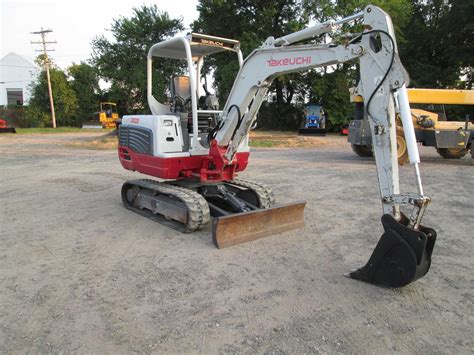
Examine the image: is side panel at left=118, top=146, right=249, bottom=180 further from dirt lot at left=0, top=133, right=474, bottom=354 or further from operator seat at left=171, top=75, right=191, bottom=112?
operator seat at left=171, top=75, right=191, bottom=112

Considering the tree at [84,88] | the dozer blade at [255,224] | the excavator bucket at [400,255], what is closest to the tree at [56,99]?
the tree at [84,88]

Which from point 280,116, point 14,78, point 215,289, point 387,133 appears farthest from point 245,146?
point 14,78

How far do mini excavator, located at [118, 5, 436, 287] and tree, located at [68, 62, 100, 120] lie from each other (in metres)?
39.1

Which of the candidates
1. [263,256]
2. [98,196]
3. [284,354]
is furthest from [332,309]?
[98,196]

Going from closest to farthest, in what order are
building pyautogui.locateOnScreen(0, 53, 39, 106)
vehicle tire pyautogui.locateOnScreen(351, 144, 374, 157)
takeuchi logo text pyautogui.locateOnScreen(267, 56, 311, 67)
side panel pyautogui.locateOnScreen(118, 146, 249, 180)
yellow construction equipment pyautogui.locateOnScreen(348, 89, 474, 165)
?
1. takeuchi logo text pyautogui.locateOnScreen(267, 56, 311, 67)
2. side panel pyautogui.locateOnScreen(118, 146, 249, 180)
3. yellow construction equipment pyautogui.locateOnScreen(348, 89, 474, 165)
4. vehicle tire pyautogui.locateOnScreen(351, 144, 374, 157)
5. building pyautogui.locateOnScreen(0, 53, 39, 106)

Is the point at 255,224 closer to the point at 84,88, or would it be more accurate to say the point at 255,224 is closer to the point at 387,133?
the point at 387,133

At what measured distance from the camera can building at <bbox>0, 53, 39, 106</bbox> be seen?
50.6 metres

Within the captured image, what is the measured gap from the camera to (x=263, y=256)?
15.4 feet

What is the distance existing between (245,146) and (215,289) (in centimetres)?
296

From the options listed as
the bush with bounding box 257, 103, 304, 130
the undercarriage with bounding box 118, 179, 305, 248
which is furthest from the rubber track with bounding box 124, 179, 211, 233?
the bush with bounding box 257, 103, 304, 130

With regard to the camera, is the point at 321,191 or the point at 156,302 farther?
the point at 321,191

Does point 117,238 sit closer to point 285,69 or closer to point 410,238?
point 285,69

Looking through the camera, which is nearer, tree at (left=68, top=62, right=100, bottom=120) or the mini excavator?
the mini excavator

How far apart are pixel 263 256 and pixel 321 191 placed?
387 centimetres
